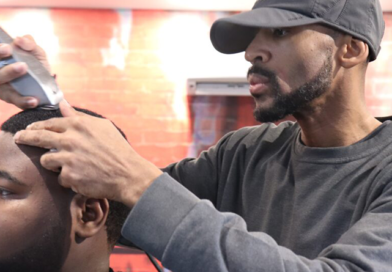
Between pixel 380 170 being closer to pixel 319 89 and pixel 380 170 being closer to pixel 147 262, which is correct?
pixel 319 89

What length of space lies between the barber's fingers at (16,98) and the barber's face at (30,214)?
9 centimetres

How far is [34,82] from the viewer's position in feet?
3.40

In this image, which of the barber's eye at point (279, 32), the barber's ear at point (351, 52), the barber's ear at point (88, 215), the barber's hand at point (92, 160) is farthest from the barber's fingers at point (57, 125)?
the barber's ear at point (351, 52)

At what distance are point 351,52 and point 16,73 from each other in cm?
94

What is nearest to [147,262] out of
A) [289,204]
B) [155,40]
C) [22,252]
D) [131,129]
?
[131,129]

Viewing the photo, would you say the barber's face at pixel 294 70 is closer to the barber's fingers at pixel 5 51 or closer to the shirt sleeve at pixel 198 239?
the shirt sleeve at pixel 198 239

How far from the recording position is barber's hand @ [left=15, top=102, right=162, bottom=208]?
0.93 meters

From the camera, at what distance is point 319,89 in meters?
1.42

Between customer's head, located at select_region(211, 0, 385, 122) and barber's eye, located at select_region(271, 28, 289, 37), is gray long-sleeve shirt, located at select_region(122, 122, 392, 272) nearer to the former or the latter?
customer's head, located at select_region(211, 0, 385, 122)

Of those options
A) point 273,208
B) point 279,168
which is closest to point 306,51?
point 279,168

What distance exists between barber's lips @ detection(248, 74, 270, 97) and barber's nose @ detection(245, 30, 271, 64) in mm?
52

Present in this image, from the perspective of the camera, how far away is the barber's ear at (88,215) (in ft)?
3.72

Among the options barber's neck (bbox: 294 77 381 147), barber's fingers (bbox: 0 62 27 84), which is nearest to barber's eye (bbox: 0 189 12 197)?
barber's fingers (bbox: 0 62 27 84)

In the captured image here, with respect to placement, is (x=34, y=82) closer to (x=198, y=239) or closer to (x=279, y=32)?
(x=198, y=239)
